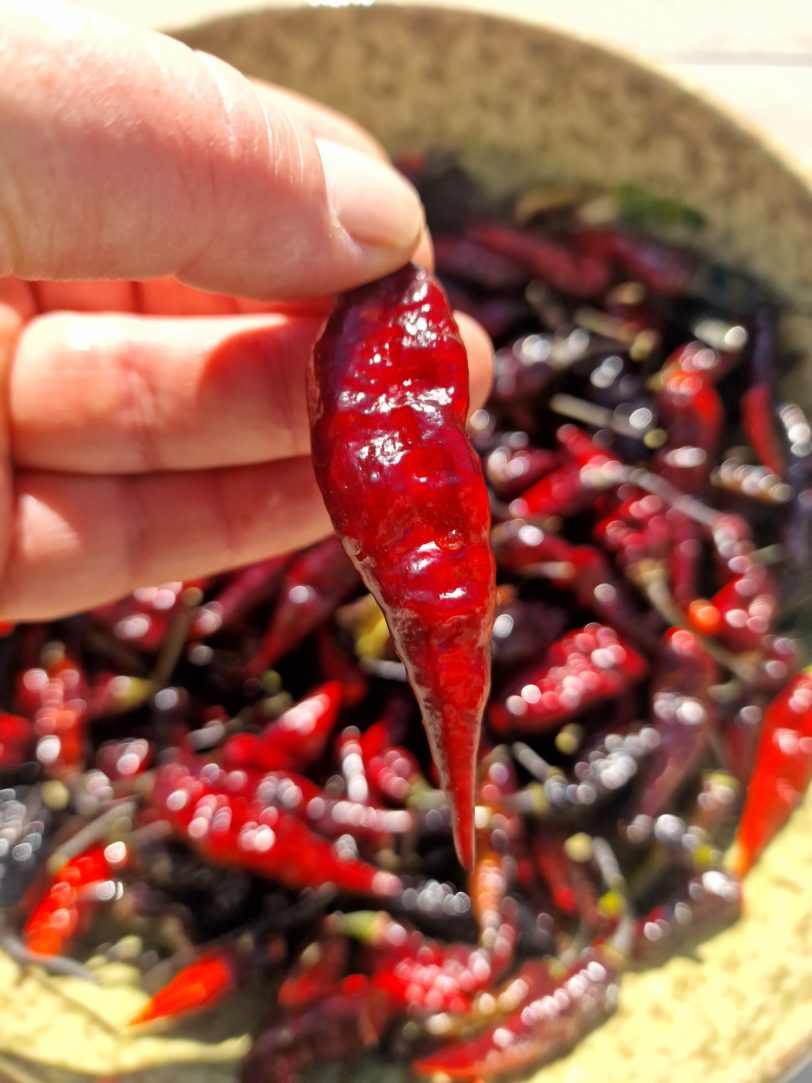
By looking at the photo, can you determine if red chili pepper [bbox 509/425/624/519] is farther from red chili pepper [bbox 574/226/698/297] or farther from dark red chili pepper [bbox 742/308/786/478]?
red chili pepper [bbox 574/226/698/297]

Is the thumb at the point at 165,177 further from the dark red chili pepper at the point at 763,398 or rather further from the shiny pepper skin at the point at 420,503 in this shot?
the dark red chili pepper at the point at 763,398

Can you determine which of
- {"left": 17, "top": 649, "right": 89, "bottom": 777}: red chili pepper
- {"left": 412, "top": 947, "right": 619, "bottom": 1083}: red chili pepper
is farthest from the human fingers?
{"left": 412, "top": 947, "right": 619, "bottom": 1083}: red chili pepper

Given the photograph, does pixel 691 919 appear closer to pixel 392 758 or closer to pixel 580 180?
pixel 392 758

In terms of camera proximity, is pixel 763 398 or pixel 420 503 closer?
pixel 420 503

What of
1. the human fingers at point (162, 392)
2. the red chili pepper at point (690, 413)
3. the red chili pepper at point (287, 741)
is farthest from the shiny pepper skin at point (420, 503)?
the red chili pepper at point (690, 413)

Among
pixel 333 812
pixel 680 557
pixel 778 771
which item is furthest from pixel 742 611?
pixel 333 812

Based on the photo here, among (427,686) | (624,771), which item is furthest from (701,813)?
(427,686)
